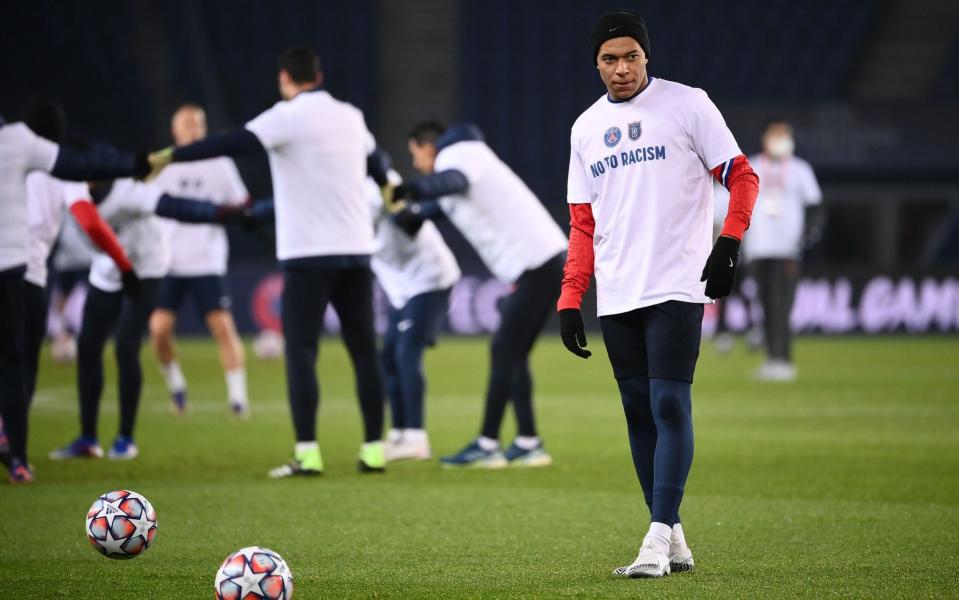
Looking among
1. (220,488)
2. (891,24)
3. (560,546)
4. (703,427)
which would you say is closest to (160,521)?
(220,488)

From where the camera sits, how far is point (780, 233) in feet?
48.5

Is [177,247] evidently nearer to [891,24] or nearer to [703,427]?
[703,427]

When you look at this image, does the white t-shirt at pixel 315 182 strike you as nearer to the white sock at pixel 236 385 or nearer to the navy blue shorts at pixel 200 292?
the navy blue shorts at pixel 200 292

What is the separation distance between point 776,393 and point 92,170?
7.74 metres

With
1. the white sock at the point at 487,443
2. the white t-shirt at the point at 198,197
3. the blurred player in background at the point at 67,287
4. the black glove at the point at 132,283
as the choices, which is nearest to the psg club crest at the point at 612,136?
the white sock at the point at 487,443

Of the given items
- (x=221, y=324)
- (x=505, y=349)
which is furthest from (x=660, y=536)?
(x=221, y=324)

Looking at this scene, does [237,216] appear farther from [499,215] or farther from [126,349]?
[499,215]

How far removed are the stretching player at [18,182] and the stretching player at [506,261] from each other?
1.84 m

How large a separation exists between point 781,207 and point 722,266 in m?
10.4

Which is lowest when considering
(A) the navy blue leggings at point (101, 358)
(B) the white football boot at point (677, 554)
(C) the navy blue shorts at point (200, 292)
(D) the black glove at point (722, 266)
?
(B) the white football boot at point (677, 554)

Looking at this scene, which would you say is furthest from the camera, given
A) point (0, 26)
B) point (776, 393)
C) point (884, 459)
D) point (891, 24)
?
point (891, 24)

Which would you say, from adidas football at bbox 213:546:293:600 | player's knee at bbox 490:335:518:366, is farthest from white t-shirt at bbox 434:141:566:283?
adidas football at bbox 213:546:293:600

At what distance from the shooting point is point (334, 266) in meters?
7.71

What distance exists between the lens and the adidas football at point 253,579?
163 inches
